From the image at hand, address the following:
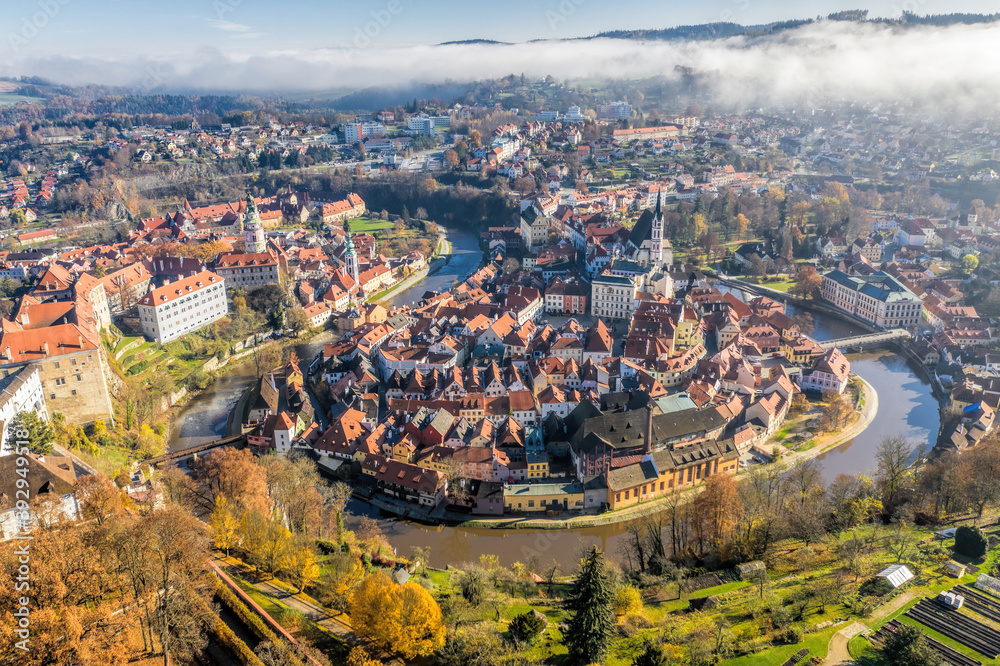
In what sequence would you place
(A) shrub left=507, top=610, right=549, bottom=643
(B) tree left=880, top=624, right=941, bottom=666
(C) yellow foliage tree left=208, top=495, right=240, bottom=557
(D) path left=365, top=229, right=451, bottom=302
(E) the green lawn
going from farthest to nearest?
(E) the green lawn
(D) path left=365, top=229, right=451, bottom=302
(C) yellow foliage tree left=208, top=495, right=240, bottom=557
(A) shrub left=507, top=610, right=549, bottom=643
(B) tree left=880, top=624, right=941, bottom=666

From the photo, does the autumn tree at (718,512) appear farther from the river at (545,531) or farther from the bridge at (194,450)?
the bridge at (194,450)

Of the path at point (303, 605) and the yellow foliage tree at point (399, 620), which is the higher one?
the yellow foliage tree at point (399, 620)

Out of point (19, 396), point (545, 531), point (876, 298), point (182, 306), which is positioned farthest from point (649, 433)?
point (182, 306)

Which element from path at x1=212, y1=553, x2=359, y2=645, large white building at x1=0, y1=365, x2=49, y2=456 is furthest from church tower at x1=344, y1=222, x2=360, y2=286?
path at x1=212, y1=553, x2=359, y2=645

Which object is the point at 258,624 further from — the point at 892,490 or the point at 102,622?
the point at 892,490

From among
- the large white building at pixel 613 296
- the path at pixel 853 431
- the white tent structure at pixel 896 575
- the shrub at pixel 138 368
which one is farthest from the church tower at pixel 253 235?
the white tent structure at pixel 896 575

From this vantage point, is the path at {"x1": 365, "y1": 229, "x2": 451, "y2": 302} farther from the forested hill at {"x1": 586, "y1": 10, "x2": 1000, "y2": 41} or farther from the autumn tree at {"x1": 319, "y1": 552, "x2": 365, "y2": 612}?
the forested hill at {"x1": 586, "y1": 10, "x2": 1000, "y2": 41}
